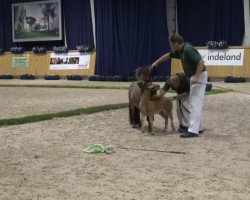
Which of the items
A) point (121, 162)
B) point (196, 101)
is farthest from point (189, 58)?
point (121, 162)

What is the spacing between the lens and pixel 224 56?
62.5ft

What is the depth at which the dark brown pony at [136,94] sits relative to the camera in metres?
7.42

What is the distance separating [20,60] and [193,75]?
18.6m

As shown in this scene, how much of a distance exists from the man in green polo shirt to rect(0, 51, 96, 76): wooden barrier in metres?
15.1

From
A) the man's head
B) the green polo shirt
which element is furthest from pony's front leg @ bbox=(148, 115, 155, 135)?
the man's head

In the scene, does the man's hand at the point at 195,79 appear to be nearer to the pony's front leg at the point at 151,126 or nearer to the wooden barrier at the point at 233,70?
the pony's front leg at the point at 151,126

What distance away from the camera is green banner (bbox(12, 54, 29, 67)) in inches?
966

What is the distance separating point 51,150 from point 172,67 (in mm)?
14128

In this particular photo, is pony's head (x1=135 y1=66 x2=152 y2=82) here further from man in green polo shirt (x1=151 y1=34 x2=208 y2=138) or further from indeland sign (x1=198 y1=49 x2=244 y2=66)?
indeland sign (x1=198 y1=49 x2=244 y2=66)

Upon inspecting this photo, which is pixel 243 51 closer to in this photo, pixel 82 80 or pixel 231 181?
pixel 82 80

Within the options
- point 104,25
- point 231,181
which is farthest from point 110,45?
point 231,181

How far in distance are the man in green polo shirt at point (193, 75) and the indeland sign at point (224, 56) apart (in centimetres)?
1195

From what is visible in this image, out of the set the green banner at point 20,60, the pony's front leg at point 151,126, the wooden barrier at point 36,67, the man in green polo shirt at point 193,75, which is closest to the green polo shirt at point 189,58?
the man in green polo shirt at point 193,75

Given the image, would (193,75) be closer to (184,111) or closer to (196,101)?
(196,101)
